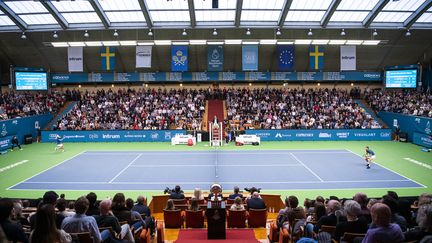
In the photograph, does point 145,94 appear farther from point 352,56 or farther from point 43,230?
point 43,230

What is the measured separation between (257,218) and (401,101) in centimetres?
→ 3531

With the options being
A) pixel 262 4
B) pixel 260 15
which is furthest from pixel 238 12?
pixel 260 15

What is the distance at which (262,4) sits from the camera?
31.0 meters

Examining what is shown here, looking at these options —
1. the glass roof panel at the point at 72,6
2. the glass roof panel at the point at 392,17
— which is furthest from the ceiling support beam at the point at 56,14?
the glass roof panel at the point at 392,17

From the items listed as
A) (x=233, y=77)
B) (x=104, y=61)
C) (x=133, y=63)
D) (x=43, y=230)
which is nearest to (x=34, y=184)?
(x=43, y=230)

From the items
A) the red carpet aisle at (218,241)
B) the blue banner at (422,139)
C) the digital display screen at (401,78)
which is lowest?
the red carpet aisle at (218,241)

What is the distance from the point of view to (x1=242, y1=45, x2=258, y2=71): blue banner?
34.2 metres

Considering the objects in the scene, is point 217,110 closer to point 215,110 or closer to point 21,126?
point 215,110

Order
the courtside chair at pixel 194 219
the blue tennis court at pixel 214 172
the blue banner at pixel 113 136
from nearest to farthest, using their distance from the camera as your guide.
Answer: the courtside chair at pixel 194 219
the blue tennis court at pixel 214 172
the blue banner at pixel 113 136

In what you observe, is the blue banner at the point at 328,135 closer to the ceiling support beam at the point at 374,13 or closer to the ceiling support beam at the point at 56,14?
the ceiling support beam at the point at 374,13

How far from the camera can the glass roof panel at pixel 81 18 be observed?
32.4 metres

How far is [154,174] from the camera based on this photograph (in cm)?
2116

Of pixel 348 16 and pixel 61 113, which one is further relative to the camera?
pixel 61 113

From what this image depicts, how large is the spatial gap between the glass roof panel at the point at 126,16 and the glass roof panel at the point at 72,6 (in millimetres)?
2068
